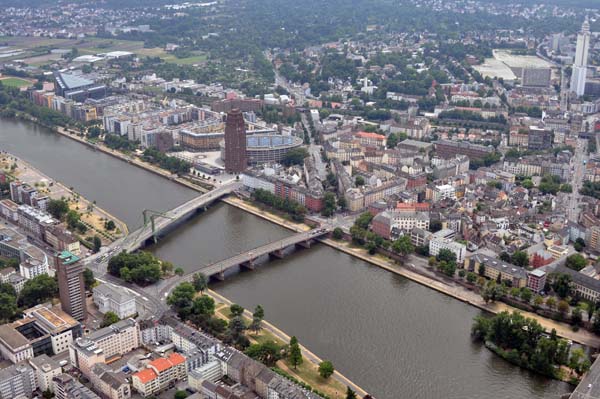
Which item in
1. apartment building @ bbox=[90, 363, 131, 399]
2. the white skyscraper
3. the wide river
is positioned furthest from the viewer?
the white skyscraper

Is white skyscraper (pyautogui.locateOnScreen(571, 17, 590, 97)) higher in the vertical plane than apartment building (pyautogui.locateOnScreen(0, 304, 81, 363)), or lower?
higher

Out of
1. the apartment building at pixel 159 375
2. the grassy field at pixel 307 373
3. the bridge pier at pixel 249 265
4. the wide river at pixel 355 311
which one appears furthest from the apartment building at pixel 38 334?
the bridge pier at pixel 249 265

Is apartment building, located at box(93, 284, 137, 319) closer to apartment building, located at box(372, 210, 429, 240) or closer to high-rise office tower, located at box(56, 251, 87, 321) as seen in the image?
high-rise office tower, located at box(56, 251, 87, 321)

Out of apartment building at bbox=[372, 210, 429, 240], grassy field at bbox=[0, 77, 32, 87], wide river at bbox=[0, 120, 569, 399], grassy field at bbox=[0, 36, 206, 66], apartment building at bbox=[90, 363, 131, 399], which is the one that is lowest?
wide river at bbox=[0, 120, 569, 399]

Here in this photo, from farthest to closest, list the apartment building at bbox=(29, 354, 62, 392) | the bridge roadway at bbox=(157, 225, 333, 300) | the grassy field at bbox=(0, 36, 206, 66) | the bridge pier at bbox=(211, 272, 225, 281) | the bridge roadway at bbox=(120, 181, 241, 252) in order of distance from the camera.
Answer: the grassy field at bbox=(0, 36, 206, 66), the bridge roadway at bbox=(120, 181, 241, 252), the bridge pier at bbox=(211, 272, 225, 281), the bridge roadway at bbox=(157, 225, 333, 300), the apartment building at bbox=(29, 354, 62, 392)

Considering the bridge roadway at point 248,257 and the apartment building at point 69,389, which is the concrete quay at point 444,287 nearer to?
the bridge roadway at point 248,257

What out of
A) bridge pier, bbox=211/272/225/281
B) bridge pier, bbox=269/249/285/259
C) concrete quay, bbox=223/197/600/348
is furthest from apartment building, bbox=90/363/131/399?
concrete quay, bbox=223/197/600/348
